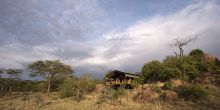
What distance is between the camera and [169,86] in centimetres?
3159

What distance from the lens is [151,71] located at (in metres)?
46.4

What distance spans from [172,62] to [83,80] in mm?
20842

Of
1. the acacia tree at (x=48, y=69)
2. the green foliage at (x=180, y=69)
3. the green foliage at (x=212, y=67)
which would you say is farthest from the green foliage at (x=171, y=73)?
the acacia tree at (x=48, y=69)

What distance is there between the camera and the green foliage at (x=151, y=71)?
4527 cm

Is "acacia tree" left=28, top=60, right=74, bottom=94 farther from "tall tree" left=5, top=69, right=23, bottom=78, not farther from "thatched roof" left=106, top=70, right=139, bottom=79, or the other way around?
"thatched roof" left=106, top=70, right=139, bottom=79

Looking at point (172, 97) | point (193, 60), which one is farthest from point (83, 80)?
point (193, 60)

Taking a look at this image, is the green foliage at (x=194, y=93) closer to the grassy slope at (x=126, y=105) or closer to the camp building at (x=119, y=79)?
the grassy slope at (x=126, y=105)

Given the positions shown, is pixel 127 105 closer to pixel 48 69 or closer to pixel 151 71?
pixel 151 71

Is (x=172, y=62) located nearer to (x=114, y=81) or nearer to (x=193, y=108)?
(x=114, y=81)

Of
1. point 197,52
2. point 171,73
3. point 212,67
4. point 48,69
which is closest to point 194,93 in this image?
point 171,73

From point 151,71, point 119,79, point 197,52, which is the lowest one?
point 119,79

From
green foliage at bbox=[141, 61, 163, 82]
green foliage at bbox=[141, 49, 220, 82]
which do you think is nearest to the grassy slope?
green foliage at bbox=[141, 49, 220, 82]

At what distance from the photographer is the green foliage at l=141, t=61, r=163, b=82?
4527 cm

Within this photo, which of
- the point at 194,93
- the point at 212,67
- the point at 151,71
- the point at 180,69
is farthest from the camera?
the point at 151,71
